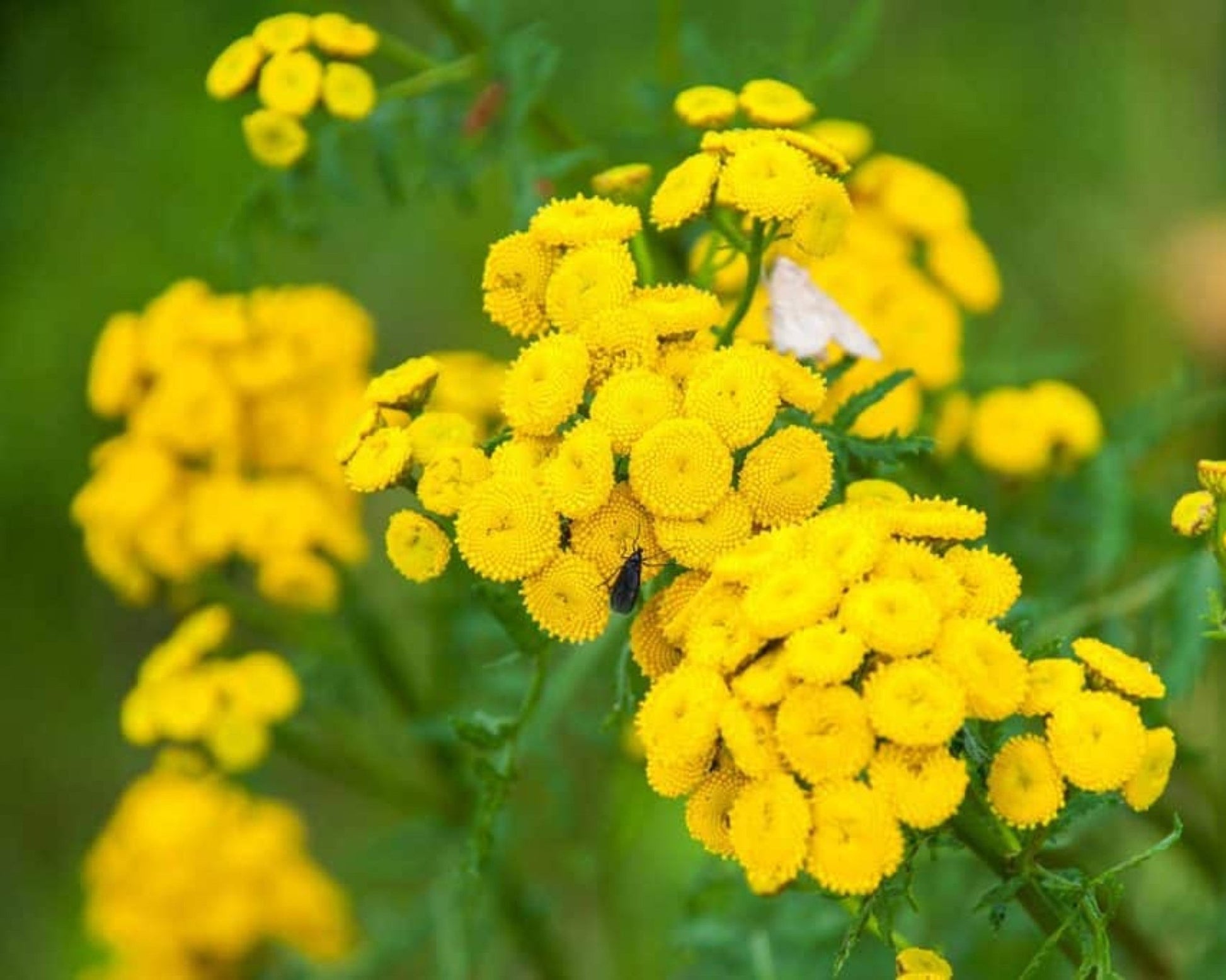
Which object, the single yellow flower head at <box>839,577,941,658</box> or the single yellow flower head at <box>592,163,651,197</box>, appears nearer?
the single yellow flower head at <box>839,577,941,658</box>

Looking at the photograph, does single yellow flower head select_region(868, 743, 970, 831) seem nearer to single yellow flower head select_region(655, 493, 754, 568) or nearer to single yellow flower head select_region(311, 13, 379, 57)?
single yellow flower head select_region(655, 493, 754, 568)

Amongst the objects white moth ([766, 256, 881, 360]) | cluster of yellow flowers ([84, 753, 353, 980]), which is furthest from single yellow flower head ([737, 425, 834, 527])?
cluster of yellow flowers ([84, 753, 353, 980])

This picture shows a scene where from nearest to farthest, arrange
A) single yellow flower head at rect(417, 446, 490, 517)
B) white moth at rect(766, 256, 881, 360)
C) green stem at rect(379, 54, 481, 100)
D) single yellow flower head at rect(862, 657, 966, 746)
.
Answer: single yellow flower head at rect(862, 657, 966, 746) → single yellow flower head at rect(417, 446, 490, 517) → white moth at rect(766, 256, 881, 360) → green stem at rect(379, 54, 481, 100)

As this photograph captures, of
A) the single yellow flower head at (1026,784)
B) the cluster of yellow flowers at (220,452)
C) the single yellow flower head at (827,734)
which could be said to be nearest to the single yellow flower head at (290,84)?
the cluster of yellow flowers at (220,452)

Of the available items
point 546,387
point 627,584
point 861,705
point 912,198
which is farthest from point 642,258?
point 912,198

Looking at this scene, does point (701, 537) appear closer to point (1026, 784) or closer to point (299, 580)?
point (1026, 784)

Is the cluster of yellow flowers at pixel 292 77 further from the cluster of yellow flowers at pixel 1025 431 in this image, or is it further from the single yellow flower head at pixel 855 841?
the single yellow flower head at pixel 855 841
